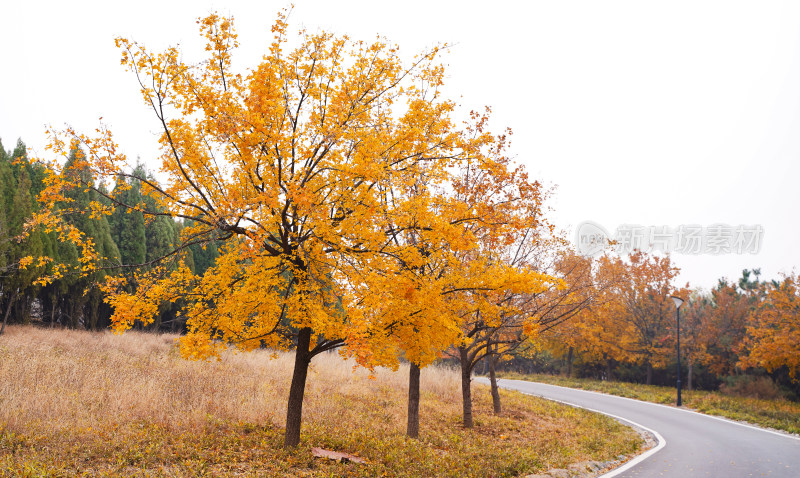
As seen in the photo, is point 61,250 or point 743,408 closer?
point 743,408

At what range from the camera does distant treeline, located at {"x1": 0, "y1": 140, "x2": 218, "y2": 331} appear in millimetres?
20375

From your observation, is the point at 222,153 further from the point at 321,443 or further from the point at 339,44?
the point at 321,443

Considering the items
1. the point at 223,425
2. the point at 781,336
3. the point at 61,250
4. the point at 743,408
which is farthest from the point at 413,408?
the point at 61,250

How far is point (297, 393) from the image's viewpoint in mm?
8586

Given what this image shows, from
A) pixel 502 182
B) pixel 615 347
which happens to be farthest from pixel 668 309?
pixel 502 182

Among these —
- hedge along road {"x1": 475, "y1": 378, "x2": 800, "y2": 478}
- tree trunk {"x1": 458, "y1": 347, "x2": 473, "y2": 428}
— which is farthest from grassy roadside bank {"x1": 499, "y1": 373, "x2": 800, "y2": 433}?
tree trunk {"x1": 458, "y1": 347, "x2": 473, "y2": 428}

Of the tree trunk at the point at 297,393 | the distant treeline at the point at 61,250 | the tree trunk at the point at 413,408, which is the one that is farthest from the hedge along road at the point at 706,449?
the distant treeline at the point at 61,250

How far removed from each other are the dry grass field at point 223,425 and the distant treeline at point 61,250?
3462 mm

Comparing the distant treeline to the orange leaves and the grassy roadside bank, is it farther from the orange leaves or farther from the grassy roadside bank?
the orange leaves

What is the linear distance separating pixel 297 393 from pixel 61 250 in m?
22.7

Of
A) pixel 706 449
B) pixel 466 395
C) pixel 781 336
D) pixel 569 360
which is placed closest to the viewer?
pixel 706 449

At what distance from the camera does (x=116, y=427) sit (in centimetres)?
848

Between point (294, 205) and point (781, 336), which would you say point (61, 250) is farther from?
point (781, 336)

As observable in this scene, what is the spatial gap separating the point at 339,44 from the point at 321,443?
7.59 metres
